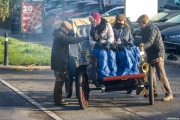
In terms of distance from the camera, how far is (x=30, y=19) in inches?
1138

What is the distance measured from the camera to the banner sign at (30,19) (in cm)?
2886

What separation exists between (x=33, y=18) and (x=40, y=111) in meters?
18.7

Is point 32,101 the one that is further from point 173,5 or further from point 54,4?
point 54,4

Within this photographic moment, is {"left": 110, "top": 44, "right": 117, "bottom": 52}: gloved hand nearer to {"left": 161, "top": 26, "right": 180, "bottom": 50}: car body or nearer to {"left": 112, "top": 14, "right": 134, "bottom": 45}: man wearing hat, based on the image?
{"left": 112, "top": 14, "right": 134, "bottom": 45}: man wearing hat

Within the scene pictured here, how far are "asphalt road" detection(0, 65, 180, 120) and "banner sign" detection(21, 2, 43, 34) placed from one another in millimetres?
15068

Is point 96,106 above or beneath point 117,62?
beneath

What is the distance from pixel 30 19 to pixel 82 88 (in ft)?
61.5

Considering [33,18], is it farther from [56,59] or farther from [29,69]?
[56,59]

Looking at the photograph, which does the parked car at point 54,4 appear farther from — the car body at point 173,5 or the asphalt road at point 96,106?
the asphalt road at point 96,106

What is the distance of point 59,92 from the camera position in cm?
1108

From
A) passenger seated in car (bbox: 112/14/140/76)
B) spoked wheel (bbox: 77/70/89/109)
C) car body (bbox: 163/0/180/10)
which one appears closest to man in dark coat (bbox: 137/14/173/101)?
passenger seated in car (bbox: 112/14/140/76)

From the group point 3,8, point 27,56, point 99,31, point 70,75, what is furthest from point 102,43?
point 3,8

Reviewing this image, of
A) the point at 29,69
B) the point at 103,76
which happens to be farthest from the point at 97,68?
the point at 29,69

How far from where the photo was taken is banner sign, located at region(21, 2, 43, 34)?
2886 cm
